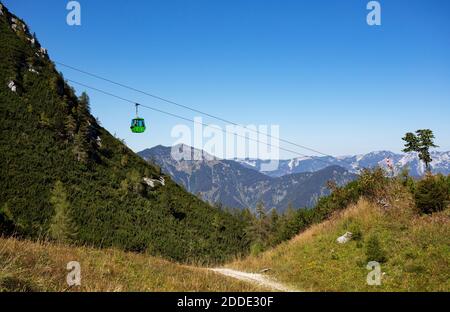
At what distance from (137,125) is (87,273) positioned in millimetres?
22823

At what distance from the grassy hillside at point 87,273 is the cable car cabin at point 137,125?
1879 cm

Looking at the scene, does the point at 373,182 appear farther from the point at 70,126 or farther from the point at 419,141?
the point at 70,126

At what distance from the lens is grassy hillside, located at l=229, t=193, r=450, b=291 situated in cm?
1338

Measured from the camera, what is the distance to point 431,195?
17.6m

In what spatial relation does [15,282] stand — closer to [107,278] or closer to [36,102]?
[107,278]

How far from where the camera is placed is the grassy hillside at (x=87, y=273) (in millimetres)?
6859

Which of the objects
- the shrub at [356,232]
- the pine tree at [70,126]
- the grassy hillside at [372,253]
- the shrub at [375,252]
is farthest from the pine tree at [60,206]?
the shrub at [375,252]

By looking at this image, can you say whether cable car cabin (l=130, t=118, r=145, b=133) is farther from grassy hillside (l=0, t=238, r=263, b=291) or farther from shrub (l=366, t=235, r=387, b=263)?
shrub (l=366, t=235, r=387, b=263)

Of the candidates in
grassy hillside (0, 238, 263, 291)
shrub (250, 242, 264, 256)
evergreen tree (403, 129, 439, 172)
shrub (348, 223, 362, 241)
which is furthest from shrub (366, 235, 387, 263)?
evergreen tree (403, 129, 439, 172)

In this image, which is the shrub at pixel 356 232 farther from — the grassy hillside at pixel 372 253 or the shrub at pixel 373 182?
the shrub at pixel 373 182

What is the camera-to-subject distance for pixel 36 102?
97312 mm

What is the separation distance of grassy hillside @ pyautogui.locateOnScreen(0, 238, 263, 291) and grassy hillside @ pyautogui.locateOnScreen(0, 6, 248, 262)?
4905 cm
